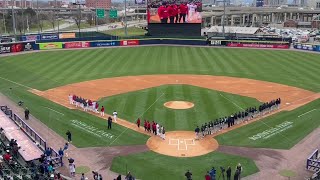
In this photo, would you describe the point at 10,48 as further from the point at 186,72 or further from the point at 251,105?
the point at 251,105

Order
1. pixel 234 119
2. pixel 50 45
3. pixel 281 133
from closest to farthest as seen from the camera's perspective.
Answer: pixel 281 133 → pixel 234 119 → pixel 50 45

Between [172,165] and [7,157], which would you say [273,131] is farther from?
[7,157]

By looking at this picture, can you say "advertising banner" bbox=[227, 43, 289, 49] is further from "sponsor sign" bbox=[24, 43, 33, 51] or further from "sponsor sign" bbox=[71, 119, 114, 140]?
"sponsor sign" bbox=[71, 119, 114, 140]

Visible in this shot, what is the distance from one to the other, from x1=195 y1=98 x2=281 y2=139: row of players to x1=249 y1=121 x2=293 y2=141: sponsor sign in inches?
105

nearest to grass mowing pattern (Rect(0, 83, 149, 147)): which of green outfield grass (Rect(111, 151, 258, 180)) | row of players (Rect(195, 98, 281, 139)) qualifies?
green outfield grass (Rect(111, 151, 258, 180))

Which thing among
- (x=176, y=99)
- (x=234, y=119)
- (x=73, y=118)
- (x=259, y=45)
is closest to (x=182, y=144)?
(x=234, y=119)

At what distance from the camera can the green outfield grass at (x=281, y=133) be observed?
86.1ft

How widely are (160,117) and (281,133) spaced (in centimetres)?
1036

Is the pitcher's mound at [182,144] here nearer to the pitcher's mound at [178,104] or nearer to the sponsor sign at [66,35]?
the pitcher's mound at [178,104]

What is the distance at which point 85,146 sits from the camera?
2597cm

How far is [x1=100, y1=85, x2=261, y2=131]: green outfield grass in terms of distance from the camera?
3115cm

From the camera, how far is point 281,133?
28.1 meters

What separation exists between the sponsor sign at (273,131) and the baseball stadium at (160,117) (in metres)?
0.08

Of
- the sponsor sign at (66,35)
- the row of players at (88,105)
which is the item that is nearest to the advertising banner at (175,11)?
the sponsor sign at (66,35)
